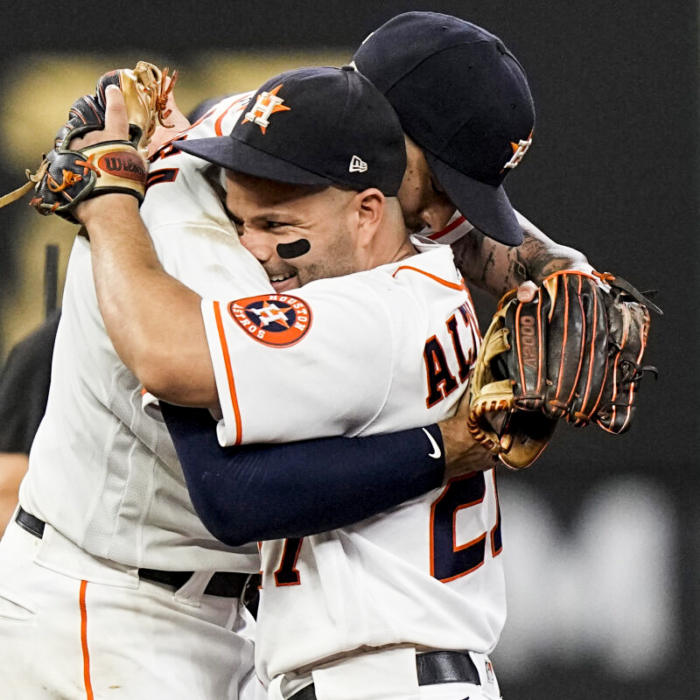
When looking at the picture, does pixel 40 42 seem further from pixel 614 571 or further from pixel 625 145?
pixel 614 571

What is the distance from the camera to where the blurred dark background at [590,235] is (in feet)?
10.6

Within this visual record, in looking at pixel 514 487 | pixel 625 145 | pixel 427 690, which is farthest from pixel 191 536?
pixel 625 145

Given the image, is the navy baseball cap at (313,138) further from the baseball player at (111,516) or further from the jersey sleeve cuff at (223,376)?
the jersey sleeve cuff at (223,376)

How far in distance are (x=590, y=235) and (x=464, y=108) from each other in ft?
5.62

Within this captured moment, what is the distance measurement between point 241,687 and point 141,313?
76 cm

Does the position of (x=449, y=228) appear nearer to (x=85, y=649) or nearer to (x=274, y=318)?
(x=274, y=318)

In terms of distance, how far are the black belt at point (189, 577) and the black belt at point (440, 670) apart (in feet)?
0.99

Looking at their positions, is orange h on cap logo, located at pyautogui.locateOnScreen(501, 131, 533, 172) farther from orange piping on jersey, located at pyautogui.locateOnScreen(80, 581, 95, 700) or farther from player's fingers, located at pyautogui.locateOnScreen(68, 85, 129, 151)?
orange piping on jersey, located at pyautogui.locateOnScreen(80, 581, 95, 700)

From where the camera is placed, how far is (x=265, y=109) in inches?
61.6

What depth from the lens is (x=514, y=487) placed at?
329 cm

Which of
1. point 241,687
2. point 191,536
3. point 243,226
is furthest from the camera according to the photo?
point 241,687

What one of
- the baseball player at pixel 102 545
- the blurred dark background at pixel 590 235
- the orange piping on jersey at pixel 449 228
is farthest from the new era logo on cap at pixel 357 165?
the blurred dark background at pixel 590 235

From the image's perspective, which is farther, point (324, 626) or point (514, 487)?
point (514, 487)

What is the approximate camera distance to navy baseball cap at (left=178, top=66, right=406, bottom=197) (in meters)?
1.53
